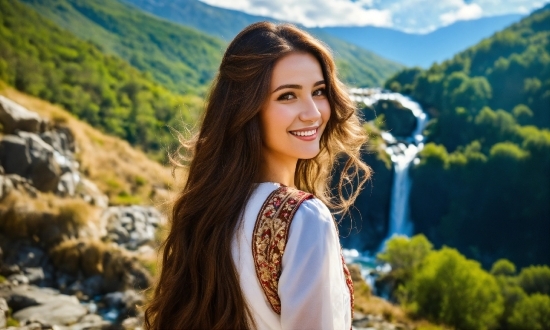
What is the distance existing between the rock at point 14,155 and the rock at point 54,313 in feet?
20.4

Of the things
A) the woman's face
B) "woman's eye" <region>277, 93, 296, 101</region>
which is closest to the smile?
the woman's face

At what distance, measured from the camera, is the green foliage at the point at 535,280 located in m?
26.7

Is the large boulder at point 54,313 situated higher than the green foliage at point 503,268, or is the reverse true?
the large boulder at point 54,313

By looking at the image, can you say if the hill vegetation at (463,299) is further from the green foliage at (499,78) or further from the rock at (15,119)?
the green foliage at (499,78)

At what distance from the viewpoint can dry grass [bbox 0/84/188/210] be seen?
21.9 m

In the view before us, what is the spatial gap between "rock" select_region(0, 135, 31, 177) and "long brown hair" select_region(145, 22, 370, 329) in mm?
15071

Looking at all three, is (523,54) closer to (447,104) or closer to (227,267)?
(447,104)

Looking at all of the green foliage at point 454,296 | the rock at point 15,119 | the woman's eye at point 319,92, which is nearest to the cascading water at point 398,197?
the green foliage at point 454,296

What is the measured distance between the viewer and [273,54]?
190 cm

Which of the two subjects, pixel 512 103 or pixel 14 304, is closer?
pixel 14 304

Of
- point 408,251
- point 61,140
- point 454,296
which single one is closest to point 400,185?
point 408,251

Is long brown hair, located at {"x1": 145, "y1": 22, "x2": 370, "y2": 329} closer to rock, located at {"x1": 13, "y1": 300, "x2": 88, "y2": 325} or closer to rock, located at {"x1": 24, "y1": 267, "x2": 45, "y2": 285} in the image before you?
rock, located at {"x1": 13, "y1": 300, "x2": 88, "y2": 325}

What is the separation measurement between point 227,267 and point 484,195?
137 ft

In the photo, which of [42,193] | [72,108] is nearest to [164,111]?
[72,108]
